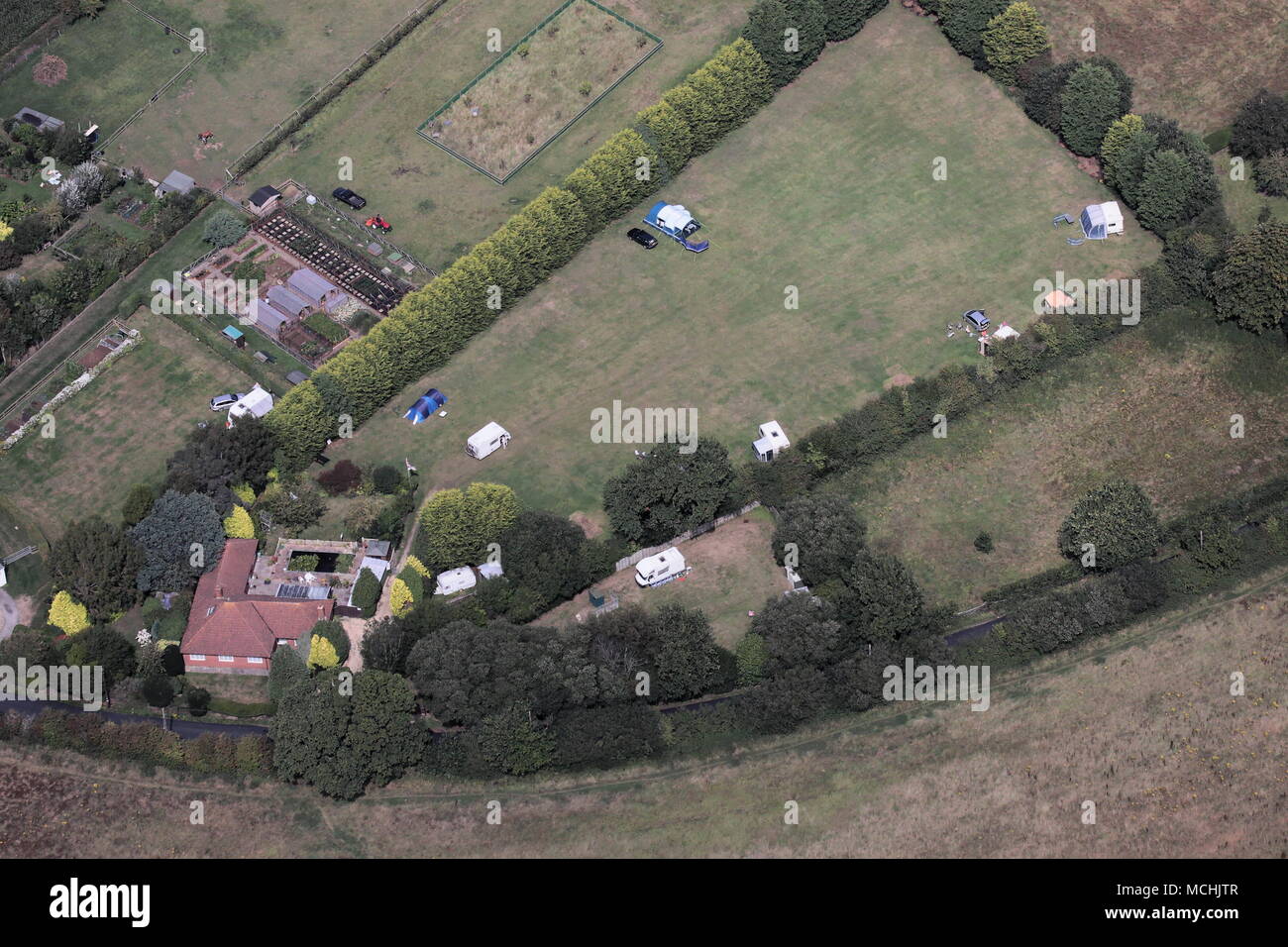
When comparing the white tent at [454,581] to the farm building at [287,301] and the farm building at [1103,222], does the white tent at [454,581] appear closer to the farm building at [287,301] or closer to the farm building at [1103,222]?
the farm building at [287,301]

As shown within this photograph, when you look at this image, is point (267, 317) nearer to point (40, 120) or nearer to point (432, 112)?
point (432, 112)

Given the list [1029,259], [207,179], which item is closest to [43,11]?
[207,179]

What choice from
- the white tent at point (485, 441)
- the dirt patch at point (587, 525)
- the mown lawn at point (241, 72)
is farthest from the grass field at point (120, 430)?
the dirt patch at point (587, 525)

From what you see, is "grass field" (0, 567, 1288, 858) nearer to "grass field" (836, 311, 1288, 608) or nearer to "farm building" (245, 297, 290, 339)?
"grass field" (836, 311, 1288, 608)

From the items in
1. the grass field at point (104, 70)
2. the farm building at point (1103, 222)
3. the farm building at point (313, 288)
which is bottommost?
the farm building at point (313, 288)

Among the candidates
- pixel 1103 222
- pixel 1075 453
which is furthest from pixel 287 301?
pixel 1103 222

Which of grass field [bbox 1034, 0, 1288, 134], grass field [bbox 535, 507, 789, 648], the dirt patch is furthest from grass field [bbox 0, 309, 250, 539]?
grass field [bbox 1034, 0, 1288, 134]
